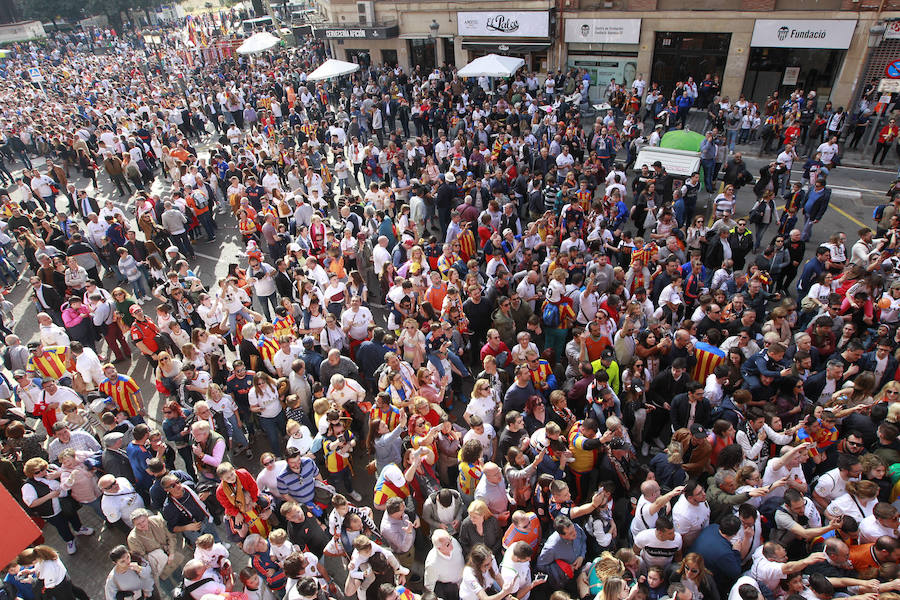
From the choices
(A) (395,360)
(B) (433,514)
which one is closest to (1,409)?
(A) (395,360)

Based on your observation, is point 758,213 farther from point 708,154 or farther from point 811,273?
point 708,154

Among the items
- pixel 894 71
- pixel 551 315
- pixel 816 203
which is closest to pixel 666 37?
pixel 894 71

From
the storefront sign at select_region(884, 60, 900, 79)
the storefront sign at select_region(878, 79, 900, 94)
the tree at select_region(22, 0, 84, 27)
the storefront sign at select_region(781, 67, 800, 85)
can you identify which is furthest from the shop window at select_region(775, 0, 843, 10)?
the tree at select_region(22, 0, 84, 27)

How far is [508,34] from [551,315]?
20.3 m

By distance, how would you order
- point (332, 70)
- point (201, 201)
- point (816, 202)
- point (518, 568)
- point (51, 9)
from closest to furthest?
1. point (518, 568)
2. point (816, 202)
3. point (201, 201)
4. point (332, 70)
5. point (51, 9)

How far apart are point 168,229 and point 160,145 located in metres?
8.79

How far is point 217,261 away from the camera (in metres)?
13.1

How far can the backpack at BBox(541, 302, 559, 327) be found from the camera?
7695 mm

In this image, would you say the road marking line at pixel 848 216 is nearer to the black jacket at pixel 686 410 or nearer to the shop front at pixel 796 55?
the shop front at pixel 796 55

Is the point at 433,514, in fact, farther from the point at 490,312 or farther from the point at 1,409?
the point at 1,409

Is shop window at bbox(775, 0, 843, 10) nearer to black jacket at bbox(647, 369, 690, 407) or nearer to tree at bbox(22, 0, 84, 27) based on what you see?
black jacket at bbox(647, 369, 690, 407)

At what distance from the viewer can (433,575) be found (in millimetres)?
4688

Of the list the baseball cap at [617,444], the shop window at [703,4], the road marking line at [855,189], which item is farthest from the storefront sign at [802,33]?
the baseball cap at [617,444]

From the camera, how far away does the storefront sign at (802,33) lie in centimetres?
1788
